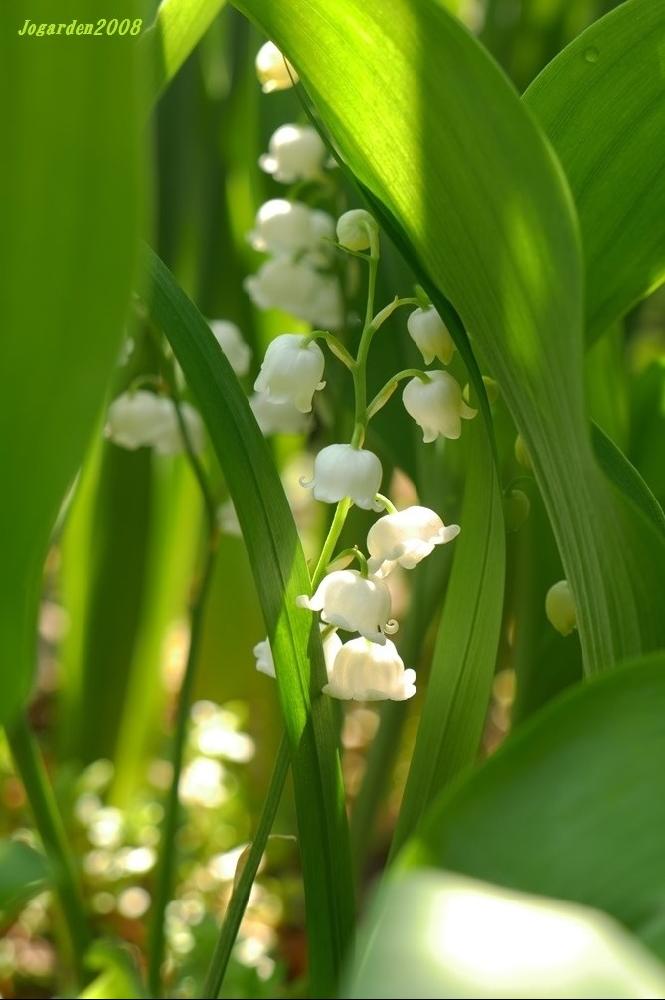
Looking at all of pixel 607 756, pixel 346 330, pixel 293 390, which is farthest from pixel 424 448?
pixel 607 756

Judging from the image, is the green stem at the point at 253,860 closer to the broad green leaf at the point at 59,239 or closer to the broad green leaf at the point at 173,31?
the broad green leaf at the point at 59,239

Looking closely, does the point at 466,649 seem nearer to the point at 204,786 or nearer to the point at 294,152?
the point at 294,152

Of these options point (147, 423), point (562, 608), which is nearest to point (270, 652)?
point (562, 608)

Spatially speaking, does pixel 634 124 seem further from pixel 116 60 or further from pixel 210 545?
pixel 210 545

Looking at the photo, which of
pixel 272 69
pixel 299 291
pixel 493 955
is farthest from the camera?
pixel 299 291

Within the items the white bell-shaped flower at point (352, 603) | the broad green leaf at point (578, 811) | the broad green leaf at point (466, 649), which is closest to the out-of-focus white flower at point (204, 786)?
the broad green leaf at point (466, 649)

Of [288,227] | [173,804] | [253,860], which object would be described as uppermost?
[288,227]
